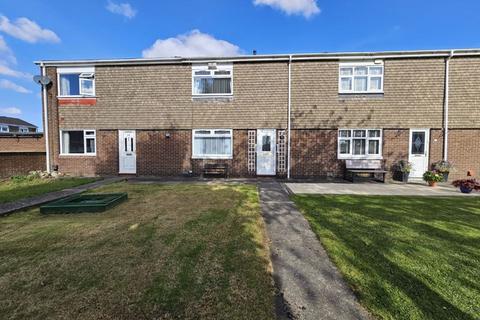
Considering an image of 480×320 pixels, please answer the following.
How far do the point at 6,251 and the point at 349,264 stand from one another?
15.8 ft

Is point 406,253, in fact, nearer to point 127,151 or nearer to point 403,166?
point 403,166

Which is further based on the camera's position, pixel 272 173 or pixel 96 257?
pixel 272 173

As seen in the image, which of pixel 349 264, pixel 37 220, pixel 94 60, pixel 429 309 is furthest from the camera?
pixel 94 60

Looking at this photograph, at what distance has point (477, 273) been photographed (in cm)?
281

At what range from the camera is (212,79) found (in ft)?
37.1

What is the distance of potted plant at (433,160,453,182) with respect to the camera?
390 inches

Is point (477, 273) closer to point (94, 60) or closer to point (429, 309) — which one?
point (429, 309)

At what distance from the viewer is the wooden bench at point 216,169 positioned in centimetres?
1108

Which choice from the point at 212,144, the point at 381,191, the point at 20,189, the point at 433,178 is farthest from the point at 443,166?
the point at 20,189

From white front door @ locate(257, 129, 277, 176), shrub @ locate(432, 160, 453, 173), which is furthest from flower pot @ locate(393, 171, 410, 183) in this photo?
white front door @ locate(257, 129, 277, 176)

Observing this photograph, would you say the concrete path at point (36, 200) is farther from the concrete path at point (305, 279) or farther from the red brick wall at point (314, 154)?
the red brick wall at point (314, 154)

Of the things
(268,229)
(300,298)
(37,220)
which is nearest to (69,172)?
(37,220)

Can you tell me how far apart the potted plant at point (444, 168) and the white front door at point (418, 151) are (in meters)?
0.46

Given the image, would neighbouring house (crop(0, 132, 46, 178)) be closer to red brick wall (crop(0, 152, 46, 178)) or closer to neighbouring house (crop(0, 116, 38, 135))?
red brick wall (crop(0, 152, 46, 178))
